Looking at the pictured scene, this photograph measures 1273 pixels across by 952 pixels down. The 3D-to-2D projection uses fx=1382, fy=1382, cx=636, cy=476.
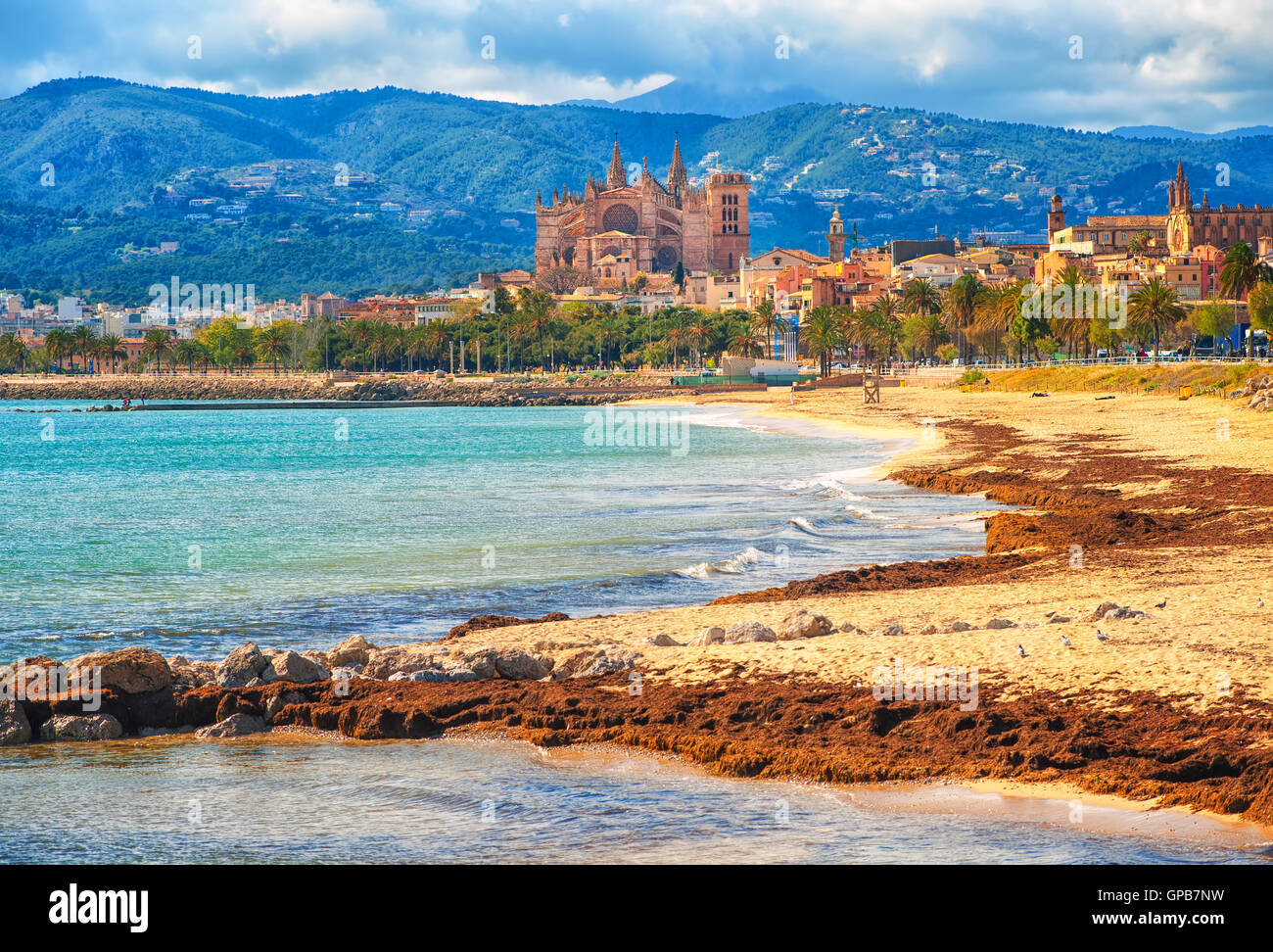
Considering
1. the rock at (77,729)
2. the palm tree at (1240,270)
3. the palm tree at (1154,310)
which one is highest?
the palm tree at (1240,270)

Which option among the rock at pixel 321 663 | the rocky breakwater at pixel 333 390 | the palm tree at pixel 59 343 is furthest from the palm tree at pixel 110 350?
the rock at pixel 321 663

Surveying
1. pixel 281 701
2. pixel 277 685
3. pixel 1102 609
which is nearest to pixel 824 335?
pixel 1102 609

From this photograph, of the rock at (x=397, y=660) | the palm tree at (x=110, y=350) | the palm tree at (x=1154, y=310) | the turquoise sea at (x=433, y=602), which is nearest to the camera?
the turquoise sea at (x=433, y=602)

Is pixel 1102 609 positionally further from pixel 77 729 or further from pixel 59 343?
pixel 59 343

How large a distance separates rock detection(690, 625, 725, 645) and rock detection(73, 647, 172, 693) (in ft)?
18.1

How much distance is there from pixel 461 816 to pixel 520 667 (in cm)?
412

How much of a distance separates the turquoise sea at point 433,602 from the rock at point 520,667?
75.5 inches

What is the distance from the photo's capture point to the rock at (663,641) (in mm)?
15247

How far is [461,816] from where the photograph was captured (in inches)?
401

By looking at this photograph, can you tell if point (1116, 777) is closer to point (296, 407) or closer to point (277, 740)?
point (277, 740)

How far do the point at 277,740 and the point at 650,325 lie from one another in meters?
160

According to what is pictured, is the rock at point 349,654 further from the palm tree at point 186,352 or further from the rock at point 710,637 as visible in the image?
the palm tree at point 186,352

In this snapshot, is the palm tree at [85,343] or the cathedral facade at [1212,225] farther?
the palm tree at [85,343]
